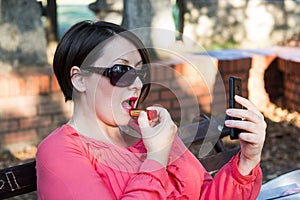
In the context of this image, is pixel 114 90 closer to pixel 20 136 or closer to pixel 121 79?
pixel 121 79

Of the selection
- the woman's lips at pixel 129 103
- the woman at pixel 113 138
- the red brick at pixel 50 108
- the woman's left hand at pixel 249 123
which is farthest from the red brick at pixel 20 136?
the woman's left hand at pixel 249 123

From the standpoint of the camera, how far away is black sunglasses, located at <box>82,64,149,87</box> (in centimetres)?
163

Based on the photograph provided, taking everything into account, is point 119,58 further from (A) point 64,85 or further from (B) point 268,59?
(B) point 268,59

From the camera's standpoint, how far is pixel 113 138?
5.86 feet

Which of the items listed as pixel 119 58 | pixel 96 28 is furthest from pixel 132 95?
pixel 96 28

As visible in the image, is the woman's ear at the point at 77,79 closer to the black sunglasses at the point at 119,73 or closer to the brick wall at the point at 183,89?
the black sunglasses at the point at 119,73

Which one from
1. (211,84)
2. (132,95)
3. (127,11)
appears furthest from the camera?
(127,11)

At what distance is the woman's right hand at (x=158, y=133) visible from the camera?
158cm

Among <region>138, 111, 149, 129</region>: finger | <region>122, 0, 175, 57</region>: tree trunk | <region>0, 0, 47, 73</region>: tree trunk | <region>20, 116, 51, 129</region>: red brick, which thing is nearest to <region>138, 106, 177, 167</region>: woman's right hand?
<region>138, 111, 149, 129</region>: finger

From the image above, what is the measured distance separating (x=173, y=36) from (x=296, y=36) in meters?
6.10

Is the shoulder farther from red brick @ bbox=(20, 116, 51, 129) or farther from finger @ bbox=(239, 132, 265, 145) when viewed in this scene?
red brick @ bbox=(20, 116, 51, 129)

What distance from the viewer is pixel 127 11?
495cm

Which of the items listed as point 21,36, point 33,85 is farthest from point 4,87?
point 21,36

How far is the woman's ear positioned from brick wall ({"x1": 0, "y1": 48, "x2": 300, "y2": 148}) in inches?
9.2
